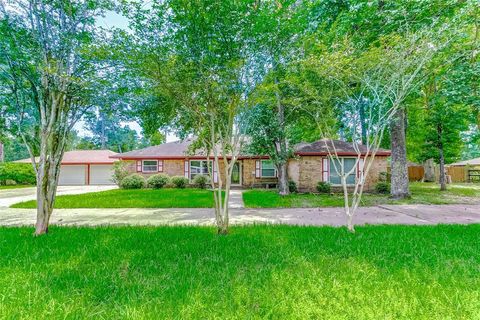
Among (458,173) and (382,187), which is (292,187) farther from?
(458,173)

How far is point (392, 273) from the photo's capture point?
3613mm

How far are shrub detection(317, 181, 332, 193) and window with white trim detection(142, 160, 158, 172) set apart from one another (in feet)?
37.2

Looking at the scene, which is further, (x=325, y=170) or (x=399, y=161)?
(x=325, y=170)

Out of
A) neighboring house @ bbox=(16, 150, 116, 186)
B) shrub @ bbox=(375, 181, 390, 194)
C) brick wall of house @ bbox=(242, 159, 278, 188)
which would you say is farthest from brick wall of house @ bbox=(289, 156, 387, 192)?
neighboring house @ bbox=(16, 150, 116, 186)

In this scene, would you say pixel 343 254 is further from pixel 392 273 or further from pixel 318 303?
pixel 318 303

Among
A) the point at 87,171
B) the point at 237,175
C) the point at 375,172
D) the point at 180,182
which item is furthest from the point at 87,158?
the point at 375,172

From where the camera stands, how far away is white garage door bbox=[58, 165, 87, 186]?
25328 millimetres

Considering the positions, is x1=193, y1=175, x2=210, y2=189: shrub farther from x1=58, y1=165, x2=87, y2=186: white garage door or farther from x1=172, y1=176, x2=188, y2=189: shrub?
x1=58, y1=165, x2=87, y2=186: white garage door

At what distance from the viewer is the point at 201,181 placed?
57.2 feet

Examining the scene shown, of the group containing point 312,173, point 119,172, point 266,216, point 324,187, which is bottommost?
point 266,216

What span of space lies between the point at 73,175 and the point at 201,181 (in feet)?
51.4

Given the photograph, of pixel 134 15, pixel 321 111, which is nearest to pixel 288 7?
pixel 321 111

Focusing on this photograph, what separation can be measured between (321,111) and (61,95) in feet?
20.7

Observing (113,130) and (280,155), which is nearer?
(280,155)
